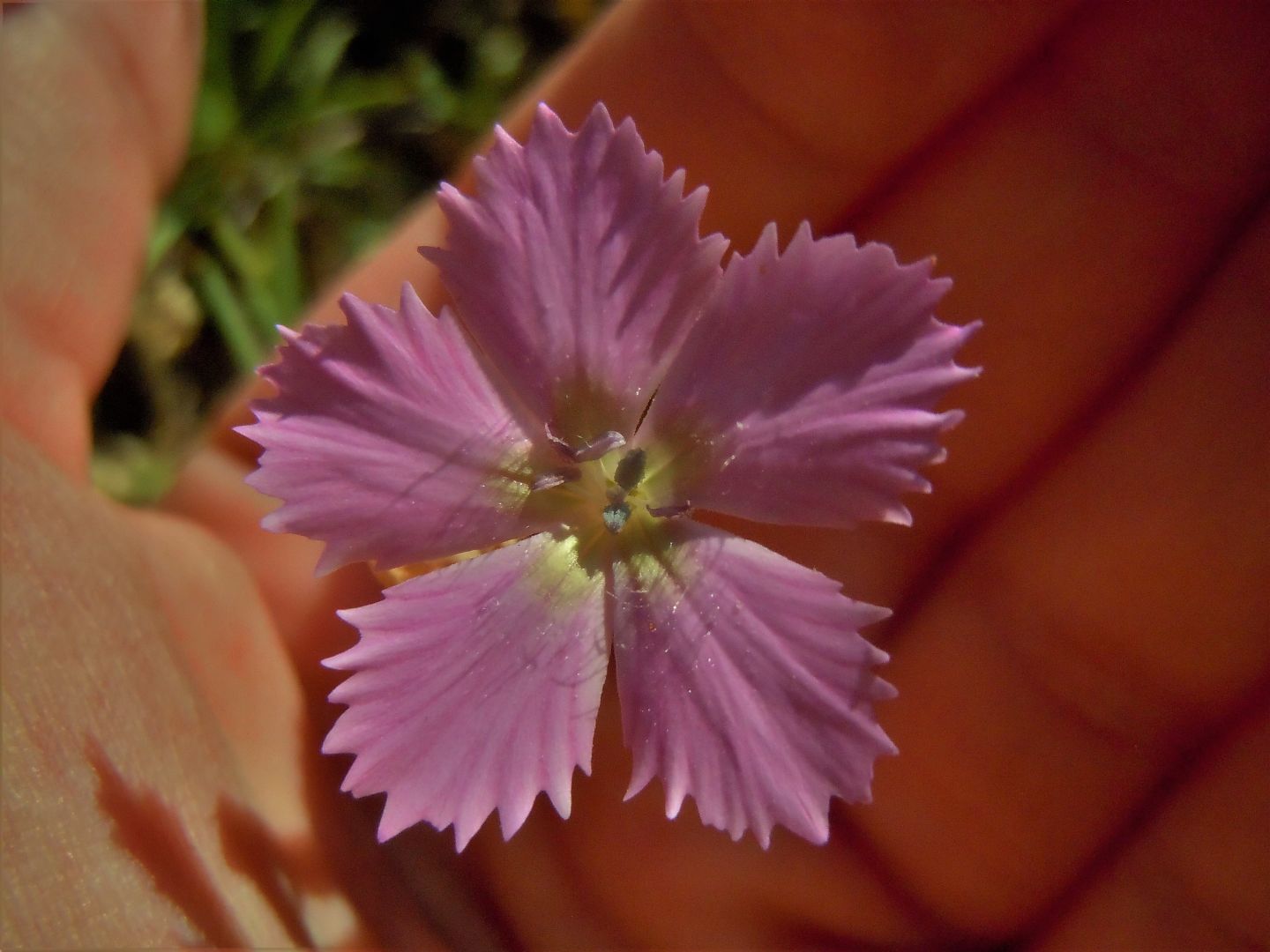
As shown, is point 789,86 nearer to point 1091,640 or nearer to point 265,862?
point 1091,640

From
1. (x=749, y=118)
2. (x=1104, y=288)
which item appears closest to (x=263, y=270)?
(x=749, y=118)

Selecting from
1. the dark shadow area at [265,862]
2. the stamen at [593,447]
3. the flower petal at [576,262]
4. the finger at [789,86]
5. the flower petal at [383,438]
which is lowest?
the dark shadow area at [265,862]

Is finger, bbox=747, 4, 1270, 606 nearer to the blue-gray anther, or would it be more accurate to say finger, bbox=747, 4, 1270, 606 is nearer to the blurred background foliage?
the blue-gray anther

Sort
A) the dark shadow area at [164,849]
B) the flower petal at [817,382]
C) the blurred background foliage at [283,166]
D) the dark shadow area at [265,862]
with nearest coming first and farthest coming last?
the flower petal at [817,382] → the dark shadow area at [164,849] → the dark shadow area at [265,862] → the blurred background foliage at [283,166]

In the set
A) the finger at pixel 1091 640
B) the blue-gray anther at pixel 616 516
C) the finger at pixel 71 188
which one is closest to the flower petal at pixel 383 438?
the blue-gray anther at pixel 616 516

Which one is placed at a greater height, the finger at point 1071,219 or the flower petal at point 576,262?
the finger at point 1071,219

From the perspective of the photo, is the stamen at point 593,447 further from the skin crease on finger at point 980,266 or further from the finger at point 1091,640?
the finger at point 1091,640
